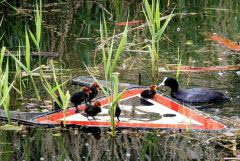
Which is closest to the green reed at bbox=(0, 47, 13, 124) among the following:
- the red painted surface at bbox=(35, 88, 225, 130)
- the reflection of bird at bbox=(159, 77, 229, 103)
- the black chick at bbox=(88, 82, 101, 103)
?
the red painted surface at bbox=(35, 88, 225, 130)

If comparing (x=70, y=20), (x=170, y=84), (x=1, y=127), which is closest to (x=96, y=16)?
(x=70, y=20)

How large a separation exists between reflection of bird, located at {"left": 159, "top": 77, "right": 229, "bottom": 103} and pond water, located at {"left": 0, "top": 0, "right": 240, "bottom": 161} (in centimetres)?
11

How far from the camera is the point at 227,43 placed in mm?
13414

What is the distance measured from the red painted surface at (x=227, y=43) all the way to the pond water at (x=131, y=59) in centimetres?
11

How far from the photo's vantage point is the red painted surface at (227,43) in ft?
42.9

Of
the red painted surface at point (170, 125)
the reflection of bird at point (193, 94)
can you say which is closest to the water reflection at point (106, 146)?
the red painted surface at point (170, 125)

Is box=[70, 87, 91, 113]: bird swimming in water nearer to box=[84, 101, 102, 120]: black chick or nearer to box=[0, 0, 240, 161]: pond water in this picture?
box=[84, 101, 102, 120]: black chick

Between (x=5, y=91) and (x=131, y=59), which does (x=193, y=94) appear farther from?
(x=5, y=91)

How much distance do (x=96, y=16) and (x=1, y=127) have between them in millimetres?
7024

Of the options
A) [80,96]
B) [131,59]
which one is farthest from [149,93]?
[131,59]

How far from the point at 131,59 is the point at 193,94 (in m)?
2.26

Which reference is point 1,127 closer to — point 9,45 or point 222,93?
point 222,93

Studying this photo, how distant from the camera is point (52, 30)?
48.6 ft

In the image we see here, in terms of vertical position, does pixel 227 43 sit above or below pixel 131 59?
above
